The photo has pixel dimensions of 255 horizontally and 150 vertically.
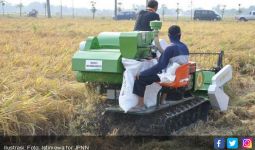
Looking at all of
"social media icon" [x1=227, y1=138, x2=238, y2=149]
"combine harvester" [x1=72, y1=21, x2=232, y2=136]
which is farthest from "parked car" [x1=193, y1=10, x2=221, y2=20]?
"social media icon" [x1=227, y1=138, x2=238, y2=149]

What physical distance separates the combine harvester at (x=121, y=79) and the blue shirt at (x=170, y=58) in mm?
137

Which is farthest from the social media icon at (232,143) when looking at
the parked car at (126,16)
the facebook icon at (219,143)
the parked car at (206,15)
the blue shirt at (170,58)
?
the parked car at (126,16)

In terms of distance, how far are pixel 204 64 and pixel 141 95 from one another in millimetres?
4970

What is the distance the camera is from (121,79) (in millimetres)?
6484

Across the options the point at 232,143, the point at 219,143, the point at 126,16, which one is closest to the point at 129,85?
the point at 219,143

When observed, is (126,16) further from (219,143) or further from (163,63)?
(219,143)

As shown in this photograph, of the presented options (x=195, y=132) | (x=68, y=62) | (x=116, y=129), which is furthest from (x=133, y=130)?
(x=68, y=62)

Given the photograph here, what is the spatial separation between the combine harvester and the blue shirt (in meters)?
0.14

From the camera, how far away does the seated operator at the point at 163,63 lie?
247 inches

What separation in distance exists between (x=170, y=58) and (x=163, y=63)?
0.16 m

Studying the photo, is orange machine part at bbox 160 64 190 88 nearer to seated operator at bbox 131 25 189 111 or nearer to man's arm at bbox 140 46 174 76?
seated operator at bbox 131 25 189 111

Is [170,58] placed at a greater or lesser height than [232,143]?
greater

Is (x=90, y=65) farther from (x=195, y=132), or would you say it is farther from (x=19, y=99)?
(x=195, y=132)

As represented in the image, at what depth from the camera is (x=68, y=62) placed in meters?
10.7
